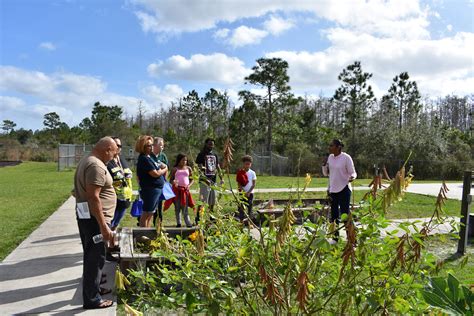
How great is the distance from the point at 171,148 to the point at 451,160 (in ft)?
67.9

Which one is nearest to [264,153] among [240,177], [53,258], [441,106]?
[240,177]

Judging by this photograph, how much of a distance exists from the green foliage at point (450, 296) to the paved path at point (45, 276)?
1828 mm

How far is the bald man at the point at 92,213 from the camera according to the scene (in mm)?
3838

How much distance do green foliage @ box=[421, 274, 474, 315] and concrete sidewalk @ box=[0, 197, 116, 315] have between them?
344cm

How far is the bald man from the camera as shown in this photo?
3.84m

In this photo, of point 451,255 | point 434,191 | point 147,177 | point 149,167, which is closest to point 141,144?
point 149,167

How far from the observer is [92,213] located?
3855 millimetres

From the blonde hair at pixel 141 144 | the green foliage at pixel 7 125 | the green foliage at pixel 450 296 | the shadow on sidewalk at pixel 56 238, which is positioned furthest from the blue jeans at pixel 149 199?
the green foliage at pixel 7 125

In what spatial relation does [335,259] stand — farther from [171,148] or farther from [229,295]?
[171,148]

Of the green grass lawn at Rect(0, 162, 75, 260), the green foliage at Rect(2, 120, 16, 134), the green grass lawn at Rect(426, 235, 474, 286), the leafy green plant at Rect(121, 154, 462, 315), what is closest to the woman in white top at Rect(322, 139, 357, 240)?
the green grass lawn at Rect(426, 235, 474, 286)

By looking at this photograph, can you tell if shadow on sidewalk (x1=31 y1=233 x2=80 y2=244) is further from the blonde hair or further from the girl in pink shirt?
the blonde hair

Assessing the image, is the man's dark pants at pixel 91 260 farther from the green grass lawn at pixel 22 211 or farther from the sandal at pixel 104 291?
the green grass lawn at pixel 22 211

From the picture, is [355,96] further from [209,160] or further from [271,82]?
[209,160]

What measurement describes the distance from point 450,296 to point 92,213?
131 inches
